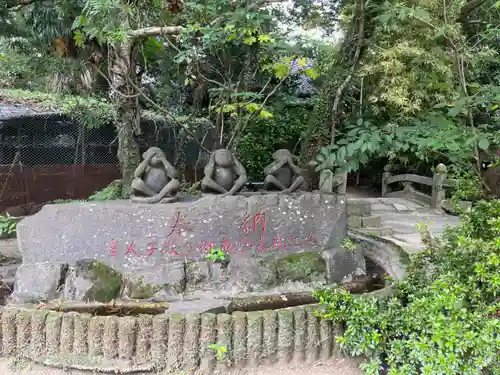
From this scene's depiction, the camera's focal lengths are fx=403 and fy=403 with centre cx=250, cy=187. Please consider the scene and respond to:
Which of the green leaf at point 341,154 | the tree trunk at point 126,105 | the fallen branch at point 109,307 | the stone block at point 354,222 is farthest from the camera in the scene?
the stone block at point 354,222

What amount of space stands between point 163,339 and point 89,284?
129 centimetres

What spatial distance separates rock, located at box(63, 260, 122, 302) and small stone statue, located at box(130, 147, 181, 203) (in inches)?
35.3

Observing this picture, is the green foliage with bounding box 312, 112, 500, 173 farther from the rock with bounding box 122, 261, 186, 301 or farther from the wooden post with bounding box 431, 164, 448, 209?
the wooden post with bounding box 431, 164, 448, 209

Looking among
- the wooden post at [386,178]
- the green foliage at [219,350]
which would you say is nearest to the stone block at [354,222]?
the green foliage at [219,350]

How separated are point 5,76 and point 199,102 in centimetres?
560

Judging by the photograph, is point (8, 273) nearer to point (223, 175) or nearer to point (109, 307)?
point (109, 307)

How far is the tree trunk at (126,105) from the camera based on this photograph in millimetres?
6039

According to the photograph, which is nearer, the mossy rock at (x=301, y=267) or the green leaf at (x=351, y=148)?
the green leaf at (x=351, y=148)

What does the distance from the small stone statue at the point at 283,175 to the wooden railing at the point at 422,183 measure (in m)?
6.15

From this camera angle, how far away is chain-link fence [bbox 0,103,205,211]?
7852 mm

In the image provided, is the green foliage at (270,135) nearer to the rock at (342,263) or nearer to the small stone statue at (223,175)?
the small stone statue at (223,175)

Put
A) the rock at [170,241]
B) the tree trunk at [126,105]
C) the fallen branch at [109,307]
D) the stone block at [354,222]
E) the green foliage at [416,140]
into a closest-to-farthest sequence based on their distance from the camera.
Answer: the green foliage at [416,140]
the fallen branch at [109,307]
the rock at [170,241]
the tree trunk at [126,105]
the stone block at [354,222]

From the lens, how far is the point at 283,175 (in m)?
5.10

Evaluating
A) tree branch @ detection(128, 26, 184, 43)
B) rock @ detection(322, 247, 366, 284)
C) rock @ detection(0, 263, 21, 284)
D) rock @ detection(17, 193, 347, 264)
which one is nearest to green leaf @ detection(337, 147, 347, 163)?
rock @ detection(17, 193, 347, 264)
